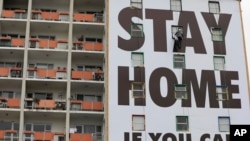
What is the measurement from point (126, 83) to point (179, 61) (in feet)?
20.0

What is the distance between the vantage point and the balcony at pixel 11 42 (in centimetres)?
4259

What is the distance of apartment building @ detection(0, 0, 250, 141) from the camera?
39.5 m

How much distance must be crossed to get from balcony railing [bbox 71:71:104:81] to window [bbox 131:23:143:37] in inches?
201

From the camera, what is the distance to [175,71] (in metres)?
41.7

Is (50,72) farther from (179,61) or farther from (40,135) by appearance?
Answer: (179,61)

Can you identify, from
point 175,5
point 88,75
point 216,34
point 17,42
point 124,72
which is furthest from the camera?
point 175,5

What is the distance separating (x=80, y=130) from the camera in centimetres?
4169

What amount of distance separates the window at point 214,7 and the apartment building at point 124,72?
12 cm

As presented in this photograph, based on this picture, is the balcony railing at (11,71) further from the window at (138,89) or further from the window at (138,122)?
the window at (138,122)

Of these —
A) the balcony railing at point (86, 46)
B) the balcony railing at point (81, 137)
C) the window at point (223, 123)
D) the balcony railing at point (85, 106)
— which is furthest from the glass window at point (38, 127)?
the window at point (223, 123)

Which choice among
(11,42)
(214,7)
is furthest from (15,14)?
(214,7)

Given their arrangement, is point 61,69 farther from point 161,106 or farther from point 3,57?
point 161,106

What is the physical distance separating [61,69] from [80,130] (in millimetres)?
6381

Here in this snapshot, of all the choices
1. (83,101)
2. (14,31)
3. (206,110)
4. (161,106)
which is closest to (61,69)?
(83,101)
